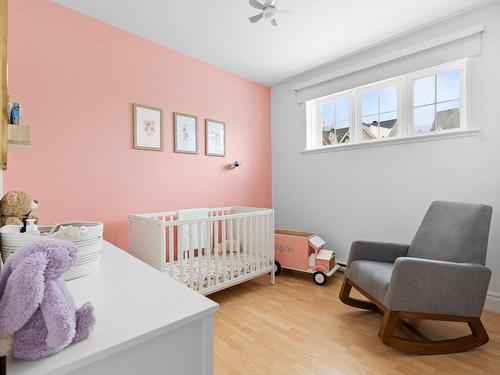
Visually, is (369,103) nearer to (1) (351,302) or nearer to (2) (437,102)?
(2) (437,102)

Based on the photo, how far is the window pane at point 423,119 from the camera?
93.0 inches

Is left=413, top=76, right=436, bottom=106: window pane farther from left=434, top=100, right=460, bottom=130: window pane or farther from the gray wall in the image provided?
the gray wall

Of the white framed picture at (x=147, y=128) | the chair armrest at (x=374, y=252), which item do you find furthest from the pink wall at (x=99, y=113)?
the chair armrest at (x=374, y=252)

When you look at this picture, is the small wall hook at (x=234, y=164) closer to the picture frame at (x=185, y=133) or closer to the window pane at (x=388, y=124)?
the picture frame at (x=185, y=133)

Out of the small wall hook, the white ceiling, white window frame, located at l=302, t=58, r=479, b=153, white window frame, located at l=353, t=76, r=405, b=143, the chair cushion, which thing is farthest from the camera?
the small wall hook

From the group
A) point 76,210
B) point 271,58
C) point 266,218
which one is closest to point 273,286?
point 266,218

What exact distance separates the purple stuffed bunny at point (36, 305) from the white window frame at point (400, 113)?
2.74 meters

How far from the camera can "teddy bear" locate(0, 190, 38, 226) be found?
903 millimetres

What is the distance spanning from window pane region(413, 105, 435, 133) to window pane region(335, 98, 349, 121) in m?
0.71

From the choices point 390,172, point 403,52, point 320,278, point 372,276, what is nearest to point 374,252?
point 372,276

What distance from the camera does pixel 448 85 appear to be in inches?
89.7

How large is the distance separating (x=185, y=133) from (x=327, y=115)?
1743 mm

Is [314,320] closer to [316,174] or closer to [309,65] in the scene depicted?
[316,174]

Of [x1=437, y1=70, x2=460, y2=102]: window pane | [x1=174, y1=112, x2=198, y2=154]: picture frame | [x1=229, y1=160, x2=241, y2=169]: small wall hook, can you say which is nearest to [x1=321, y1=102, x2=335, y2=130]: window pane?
[x1=437, y1=70, x2=460, y2=102]: window pane
